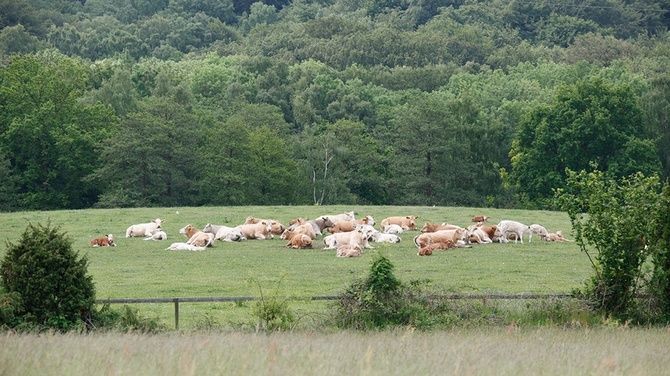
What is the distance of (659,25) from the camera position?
174 meters

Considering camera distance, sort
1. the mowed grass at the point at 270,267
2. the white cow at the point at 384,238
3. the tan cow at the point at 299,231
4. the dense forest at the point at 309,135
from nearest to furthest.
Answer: the mowed grass at the point at 270,267 → the white cow at the point at 384,238 → the tan cow at the point at 299,231 → the dense forest at the point at 309,135

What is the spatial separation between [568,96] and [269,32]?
112966 millimetres

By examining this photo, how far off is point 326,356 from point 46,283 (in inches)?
278

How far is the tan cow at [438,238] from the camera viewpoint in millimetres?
33062

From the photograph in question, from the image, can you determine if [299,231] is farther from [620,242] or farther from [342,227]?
[620,242]

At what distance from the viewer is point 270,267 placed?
2916 centimetres

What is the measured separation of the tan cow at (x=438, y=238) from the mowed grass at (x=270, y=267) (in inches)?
11.0

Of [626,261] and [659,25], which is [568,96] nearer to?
[626,261]

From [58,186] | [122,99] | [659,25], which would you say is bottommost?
[58,186]

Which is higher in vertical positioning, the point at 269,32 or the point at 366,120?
the point at 269,32

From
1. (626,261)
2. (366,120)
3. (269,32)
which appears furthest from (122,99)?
(269,32)

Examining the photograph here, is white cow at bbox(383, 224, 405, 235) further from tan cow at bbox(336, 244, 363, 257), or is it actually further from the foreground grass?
the foreground grass

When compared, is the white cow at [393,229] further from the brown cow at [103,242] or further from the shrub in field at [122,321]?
the shrub in field at [122,321]

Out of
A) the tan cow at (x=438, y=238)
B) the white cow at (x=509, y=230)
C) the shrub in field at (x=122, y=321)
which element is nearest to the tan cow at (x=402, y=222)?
the white cow at (x=509, y=230)
